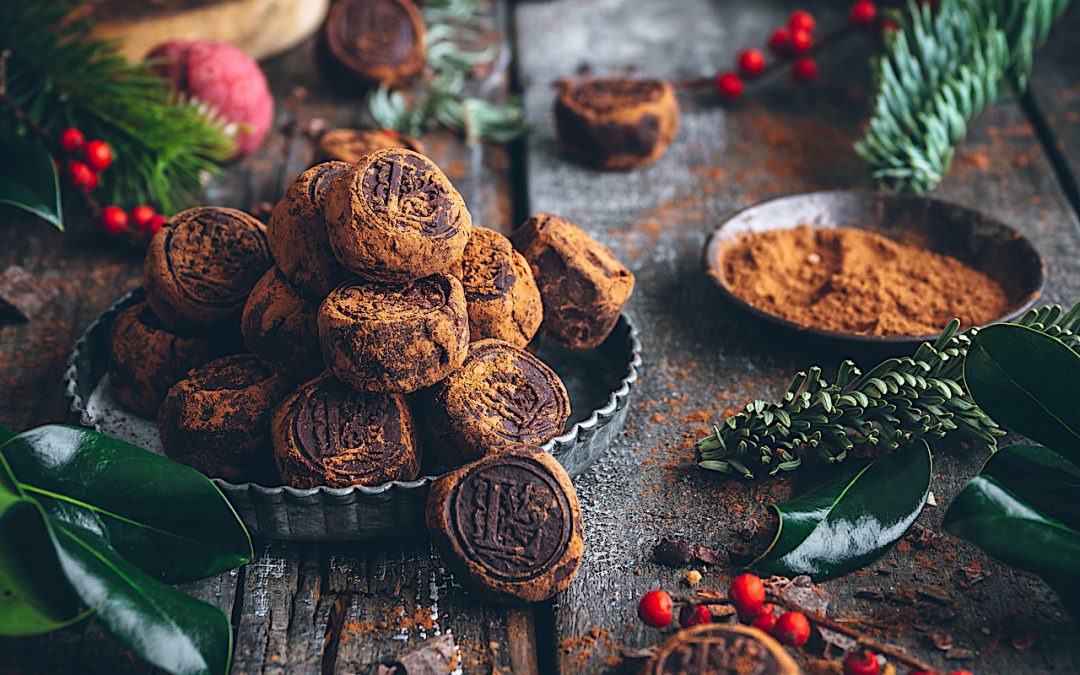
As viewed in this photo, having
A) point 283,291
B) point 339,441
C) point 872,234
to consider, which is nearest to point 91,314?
point 283,291

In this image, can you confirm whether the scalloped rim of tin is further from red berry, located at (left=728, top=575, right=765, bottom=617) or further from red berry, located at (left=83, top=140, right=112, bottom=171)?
red berry, located at (left=83, top=140, right=112, bottom=171)

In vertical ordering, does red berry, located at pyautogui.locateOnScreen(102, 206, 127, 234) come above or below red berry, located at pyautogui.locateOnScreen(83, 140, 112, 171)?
below

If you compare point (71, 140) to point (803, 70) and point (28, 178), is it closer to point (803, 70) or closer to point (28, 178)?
point (28, 178)

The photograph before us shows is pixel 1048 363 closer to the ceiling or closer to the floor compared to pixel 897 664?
closer to the ceiling

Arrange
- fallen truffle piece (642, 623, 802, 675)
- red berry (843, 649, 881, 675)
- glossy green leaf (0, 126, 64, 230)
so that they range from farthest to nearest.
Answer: glossy green leaf (0, 126, 64, 230), red berry (843, 649, 881, 675), fallen truffle piece (642, 623, 802, 675)

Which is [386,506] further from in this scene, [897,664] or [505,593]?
[897,664]

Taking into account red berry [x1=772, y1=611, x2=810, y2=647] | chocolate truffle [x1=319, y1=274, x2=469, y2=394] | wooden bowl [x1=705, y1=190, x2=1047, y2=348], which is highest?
chocolate truffle [x1=319, y1=274, x2=469, y2=394]

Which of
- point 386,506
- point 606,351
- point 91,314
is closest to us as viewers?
point 386,506

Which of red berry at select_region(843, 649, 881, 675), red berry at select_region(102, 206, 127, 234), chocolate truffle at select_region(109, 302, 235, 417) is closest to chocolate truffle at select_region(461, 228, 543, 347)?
chocolate truffle at select_region(109, 302, 235, 417)
